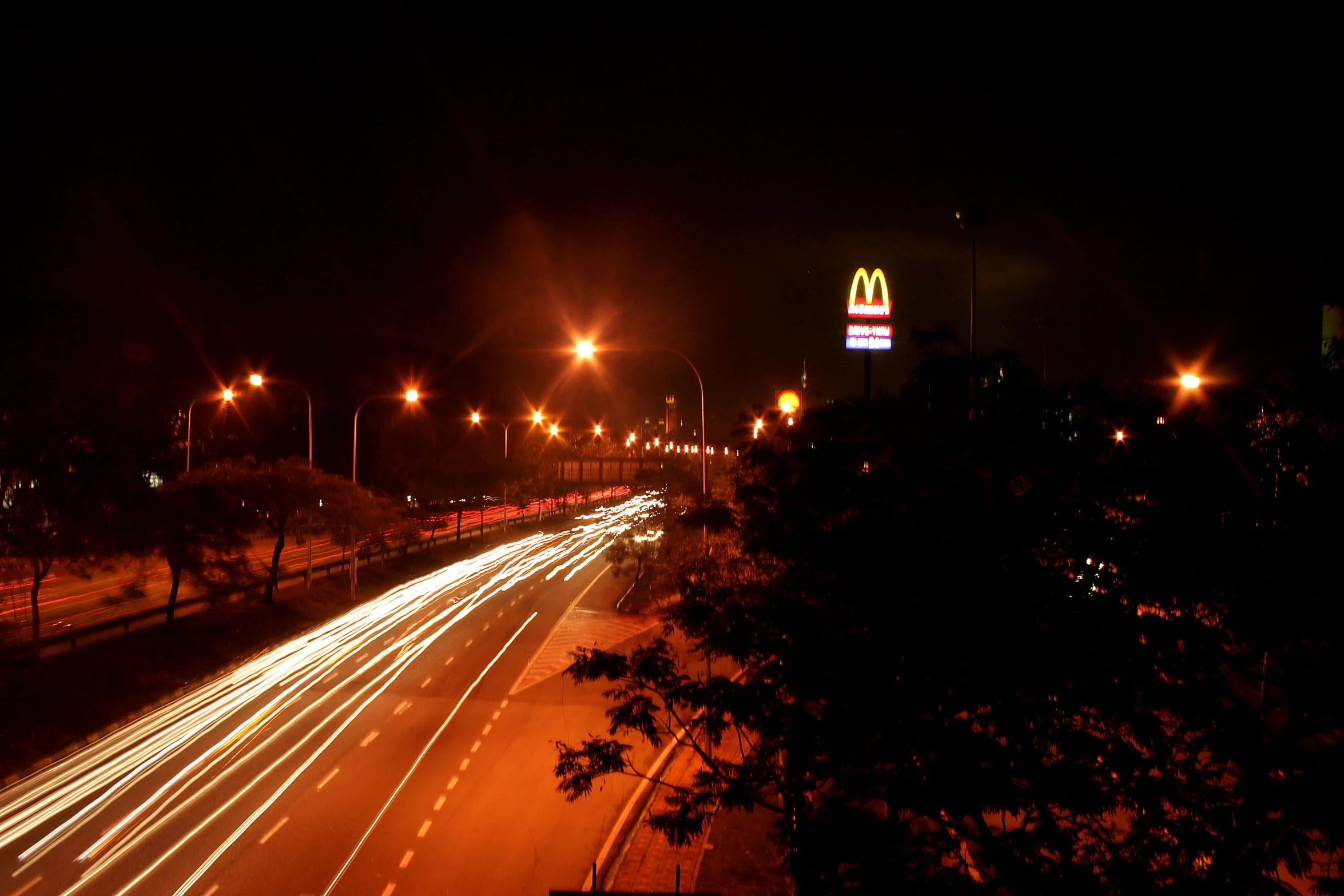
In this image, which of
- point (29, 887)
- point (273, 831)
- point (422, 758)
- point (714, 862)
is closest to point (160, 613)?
point (422, 758)

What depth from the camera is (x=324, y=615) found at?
25688mm

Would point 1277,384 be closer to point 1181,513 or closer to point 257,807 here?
point 1181,513

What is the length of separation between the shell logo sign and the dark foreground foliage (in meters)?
16.8

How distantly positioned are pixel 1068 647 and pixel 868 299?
18731 mm

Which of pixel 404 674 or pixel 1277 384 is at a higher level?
pixel 1277 384

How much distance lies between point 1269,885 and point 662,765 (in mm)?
10363

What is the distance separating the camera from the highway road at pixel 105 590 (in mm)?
19875

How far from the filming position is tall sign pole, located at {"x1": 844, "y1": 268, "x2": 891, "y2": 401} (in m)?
22.6

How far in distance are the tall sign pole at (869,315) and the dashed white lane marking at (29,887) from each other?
61.7 ft

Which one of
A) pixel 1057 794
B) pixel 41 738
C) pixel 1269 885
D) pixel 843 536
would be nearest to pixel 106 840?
pixel 41 738

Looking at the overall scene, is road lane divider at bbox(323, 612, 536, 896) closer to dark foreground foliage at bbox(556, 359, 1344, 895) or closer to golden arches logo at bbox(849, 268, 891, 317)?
dark foreground foliage at bbox(556, 359, 1344, 895)

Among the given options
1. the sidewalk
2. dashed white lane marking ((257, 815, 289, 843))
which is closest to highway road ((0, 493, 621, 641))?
dashed white lane marking ((257, 815, 289, 843))

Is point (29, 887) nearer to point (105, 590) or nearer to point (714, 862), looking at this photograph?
point (714, 862)

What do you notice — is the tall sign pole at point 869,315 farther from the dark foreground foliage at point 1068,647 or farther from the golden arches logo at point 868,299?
the dark foreground foliage at point 1068,647
